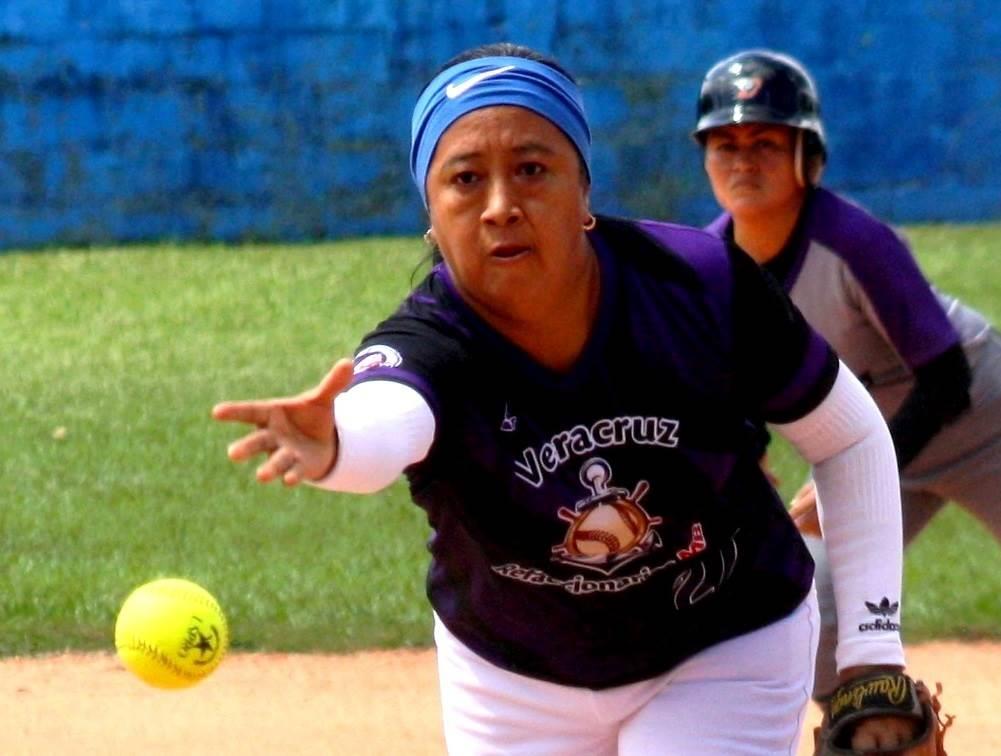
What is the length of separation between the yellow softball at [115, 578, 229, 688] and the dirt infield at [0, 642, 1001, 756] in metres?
0.79

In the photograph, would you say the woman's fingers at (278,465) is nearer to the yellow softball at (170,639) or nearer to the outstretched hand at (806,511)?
the outstretched hand at (806,511)

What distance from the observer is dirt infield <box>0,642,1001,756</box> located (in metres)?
5.28

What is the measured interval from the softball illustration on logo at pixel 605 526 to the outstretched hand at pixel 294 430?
1.58 feet

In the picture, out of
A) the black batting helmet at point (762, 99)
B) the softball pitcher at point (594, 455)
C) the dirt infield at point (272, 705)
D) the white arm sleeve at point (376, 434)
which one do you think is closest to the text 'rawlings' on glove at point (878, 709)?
the softball pitcher at point (594, 455)

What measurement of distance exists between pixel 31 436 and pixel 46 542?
1.90m

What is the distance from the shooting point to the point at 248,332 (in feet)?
38.5

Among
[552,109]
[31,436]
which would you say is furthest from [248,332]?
[552,109]

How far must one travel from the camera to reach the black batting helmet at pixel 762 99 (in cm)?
441

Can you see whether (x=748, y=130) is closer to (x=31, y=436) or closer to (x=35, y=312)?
(x=31, y=436)

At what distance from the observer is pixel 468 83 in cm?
295

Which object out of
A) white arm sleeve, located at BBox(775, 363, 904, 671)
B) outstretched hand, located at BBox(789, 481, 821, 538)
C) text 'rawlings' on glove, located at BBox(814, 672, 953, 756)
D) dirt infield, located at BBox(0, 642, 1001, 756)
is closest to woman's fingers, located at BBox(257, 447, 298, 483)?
white arm sleeve, located at BBox(775, 363, 904, 671)

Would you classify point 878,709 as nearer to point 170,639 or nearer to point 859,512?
point 859,512

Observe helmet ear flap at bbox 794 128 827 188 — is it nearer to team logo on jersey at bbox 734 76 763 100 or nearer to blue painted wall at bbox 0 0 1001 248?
team logo on jersey at bbox 734 76 763 100

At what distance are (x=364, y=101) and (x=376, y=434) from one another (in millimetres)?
13341
